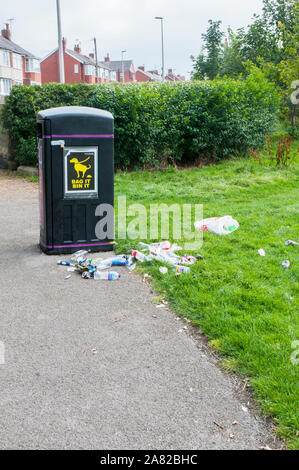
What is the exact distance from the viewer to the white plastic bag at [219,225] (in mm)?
6809

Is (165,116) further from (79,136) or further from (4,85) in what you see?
(4,85)

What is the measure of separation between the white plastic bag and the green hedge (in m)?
5.84

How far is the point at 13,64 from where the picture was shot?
5975 cm

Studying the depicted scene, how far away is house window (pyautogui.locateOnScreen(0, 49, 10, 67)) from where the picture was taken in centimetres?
5662

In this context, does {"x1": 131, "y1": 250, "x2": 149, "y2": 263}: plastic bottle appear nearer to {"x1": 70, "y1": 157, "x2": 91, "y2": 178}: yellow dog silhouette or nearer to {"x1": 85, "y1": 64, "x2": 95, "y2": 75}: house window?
{"x1": 70, "y1": 157, "x2": 91, "y2": 178}: yellow dog silhouette

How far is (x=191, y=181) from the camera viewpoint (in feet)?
37.7

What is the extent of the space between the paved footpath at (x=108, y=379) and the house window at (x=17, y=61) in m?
61.5

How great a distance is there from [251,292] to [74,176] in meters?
2.70

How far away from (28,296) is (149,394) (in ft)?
6.93

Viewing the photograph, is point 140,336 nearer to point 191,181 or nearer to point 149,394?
point 149,394

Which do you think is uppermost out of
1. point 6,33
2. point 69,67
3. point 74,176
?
point 6,33

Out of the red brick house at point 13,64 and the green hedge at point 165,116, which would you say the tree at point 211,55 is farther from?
the red brick house at point 13,64

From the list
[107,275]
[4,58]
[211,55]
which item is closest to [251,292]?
[107,275]

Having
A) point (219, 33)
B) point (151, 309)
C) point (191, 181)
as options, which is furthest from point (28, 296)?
point (219, 33)
